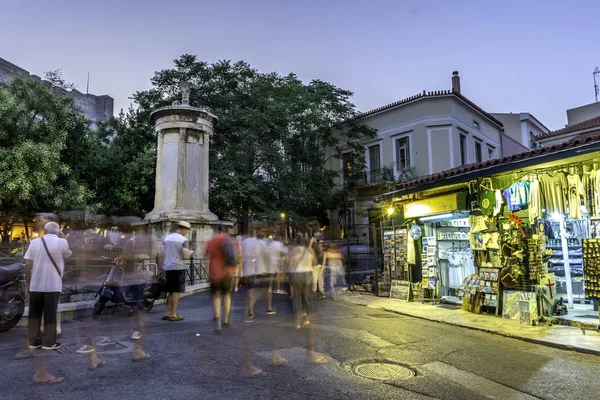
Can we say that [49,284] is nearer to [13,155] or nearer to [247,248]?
[247,248]

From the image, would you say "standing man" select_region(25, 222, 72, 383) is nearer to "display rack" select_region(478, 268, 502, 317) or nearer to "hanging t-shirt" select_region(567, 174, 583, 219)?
"display rack" select_region(478, 268, 502, 317)

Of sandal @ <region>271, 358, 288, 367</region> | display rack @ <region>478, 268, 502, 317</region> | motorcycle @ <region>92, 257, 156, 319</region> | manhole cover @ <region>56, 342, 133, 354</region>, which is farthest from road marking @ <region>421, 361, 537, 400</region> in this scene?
motorcycle @ <region>92, 257, 156, 319</region>

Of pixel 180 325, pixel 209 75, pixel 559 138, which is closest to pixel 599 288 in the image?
pixel 180 325

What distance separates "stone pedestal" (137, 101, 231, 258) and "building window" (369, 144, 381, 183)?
566 inches

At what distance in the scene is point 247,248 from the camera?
11.1 m

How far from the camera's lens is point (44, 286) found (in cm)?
530

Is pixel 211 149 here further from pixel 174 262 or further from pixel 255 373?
pixel 255 373

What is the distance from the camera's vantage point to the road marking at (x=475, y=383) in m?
4.26

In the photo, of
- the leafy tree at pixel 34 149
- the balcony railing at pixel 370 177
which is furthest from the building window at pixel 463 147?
the leafy tree at pixel 34 149

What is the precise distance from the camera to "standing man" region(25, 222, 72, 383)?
17.4ft

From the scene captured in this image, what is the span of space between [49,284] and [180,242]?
2.73 meters

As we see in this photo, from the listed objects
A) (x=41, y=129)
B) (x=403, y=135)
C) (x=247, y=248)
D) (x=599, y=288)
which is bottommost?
(x=599, y=288)

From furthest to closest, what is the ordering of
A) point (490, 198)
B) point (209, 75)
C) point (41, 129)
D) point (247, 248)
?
point (209, 75), point (41, 129), point (247, 248), point (490, 198)

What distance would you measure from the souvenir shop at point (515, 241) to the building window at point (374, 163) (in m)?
16.0
